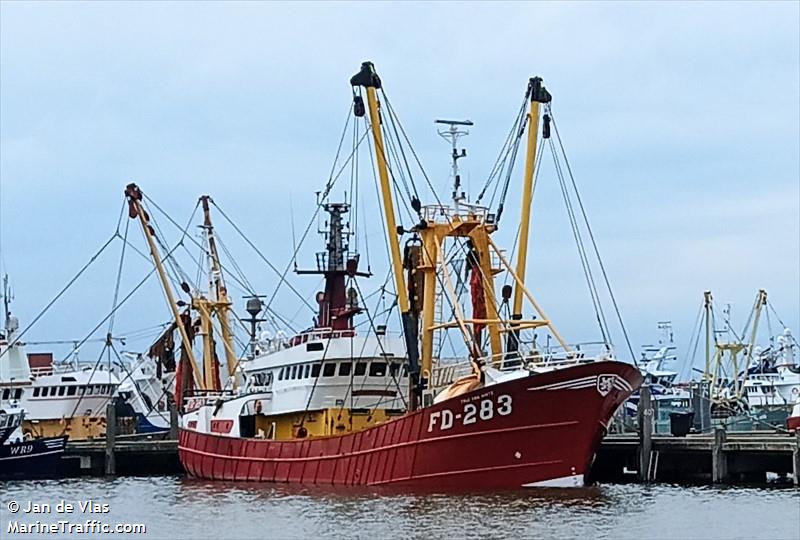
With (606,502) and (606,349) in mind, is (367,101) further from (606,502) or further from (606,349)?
(606,502)

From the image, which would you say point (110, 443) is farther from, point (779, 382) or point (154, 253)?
point (779, 382)

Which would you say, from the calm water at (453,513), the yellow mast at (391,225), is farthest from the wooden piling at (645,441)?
the yellow mast at (391,225)

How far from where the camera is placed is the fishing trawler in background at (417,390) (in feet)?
133

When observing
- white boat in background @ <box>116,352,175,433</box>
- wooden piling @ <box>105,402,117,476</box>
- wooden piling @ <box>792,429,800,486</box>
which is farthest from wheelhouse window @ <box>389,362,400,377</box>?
white boat in background @ <box>116,352,175,433</box>

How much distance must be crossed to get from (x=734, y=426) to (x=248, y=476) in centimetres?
3138

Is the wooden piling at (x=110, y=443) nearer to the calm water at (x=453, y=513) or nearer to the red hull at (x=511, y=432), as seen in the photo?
the calm water at (x=453, y=513)

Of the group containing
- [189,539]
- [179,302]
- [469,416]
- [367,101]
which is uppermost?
[367,101]

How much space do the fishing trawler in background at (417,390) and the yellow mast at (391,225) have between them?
0.15 ft

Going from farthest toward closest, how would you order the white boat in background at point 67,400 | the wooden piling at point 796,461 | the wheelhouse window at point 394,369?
the white boat in background at point 67,400 < the wheelhouse window at point 394,369 < the wooden piling at point 796,461

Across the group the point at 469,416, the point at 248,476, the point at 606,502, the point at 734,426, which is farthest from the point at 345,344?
the point at 734,426

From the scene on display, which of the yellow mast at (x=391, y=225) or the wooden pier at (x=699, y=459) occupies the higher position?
the yellow mast at (x=391, y=225)

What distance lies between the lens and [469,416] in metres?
40.7

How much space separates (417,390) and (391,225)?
17.8 ft

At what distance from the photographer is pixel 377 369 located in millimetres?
48969
